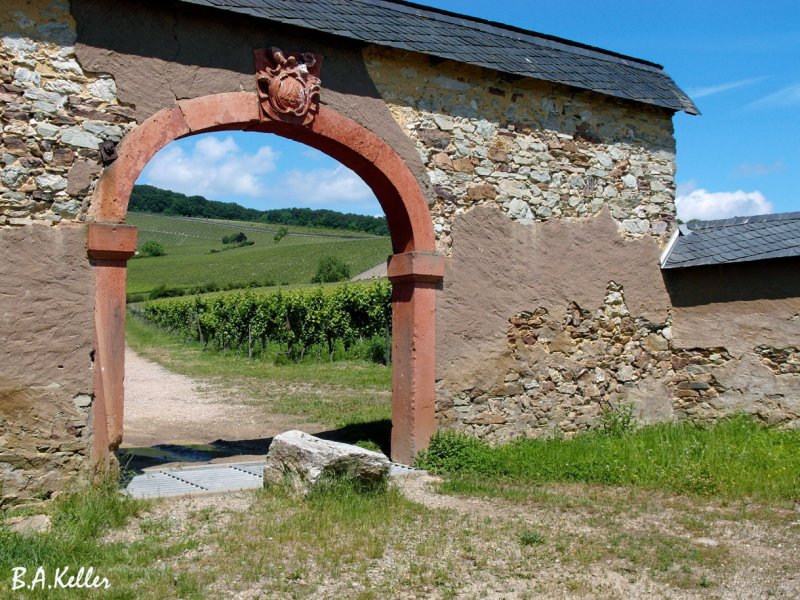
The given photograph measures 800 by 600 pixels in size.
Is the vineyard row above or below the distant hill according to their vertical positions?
below

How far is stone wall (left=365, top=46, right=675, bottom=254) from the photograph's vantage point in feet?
24.0

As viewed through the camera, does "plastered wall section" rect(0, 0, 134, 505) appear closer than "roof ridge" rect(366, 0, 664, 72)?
Yes

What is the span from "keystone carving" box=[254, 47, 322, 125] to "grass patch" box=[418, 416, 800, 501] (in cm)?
320

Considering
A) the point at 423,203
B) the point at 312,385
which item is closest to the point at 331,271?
the point at 312,385

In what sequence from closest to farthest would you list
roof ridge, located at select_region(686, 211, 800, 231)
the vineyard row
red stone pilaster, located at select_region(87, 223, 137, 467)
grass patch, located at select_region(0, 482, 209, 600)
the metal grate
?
grass patch, located at select_region(0, 482, 209, 600) < red stone pilaster, located at select_region(87, 223, 137, 467) < the metal grate < roof ridge, located at select_region(686, 211, 800, 231) < the vineyard row

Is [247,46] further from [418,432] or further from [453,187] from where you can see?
[418,432]

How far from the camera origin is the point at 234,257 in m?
57.3

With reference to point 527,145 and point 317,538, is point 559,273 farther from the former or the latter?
point 317,538

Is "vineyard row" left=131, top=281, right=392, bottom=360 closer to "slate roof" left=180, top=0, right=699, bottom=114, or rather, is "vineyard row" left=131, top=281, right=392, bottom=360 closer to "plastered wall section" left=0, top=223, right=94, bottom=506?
"slate roof" left=180, top=0, right=699, bottom=114

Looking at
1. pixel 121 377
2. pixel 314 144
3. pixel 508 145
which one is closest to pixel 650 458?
pixel 508 145

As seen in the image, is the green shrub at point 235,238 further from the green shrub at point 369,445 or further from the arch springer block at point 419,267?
the arch springer block at point 419,267

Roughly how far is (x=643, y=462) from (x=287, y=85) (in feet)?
15.1

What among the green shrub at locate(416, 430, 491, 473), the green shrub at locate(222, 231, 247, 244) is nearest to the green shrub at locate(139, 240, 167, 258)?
the green shrub at locate(222, 231, 247, 244)

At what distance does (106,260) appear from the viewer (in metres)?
5.79
